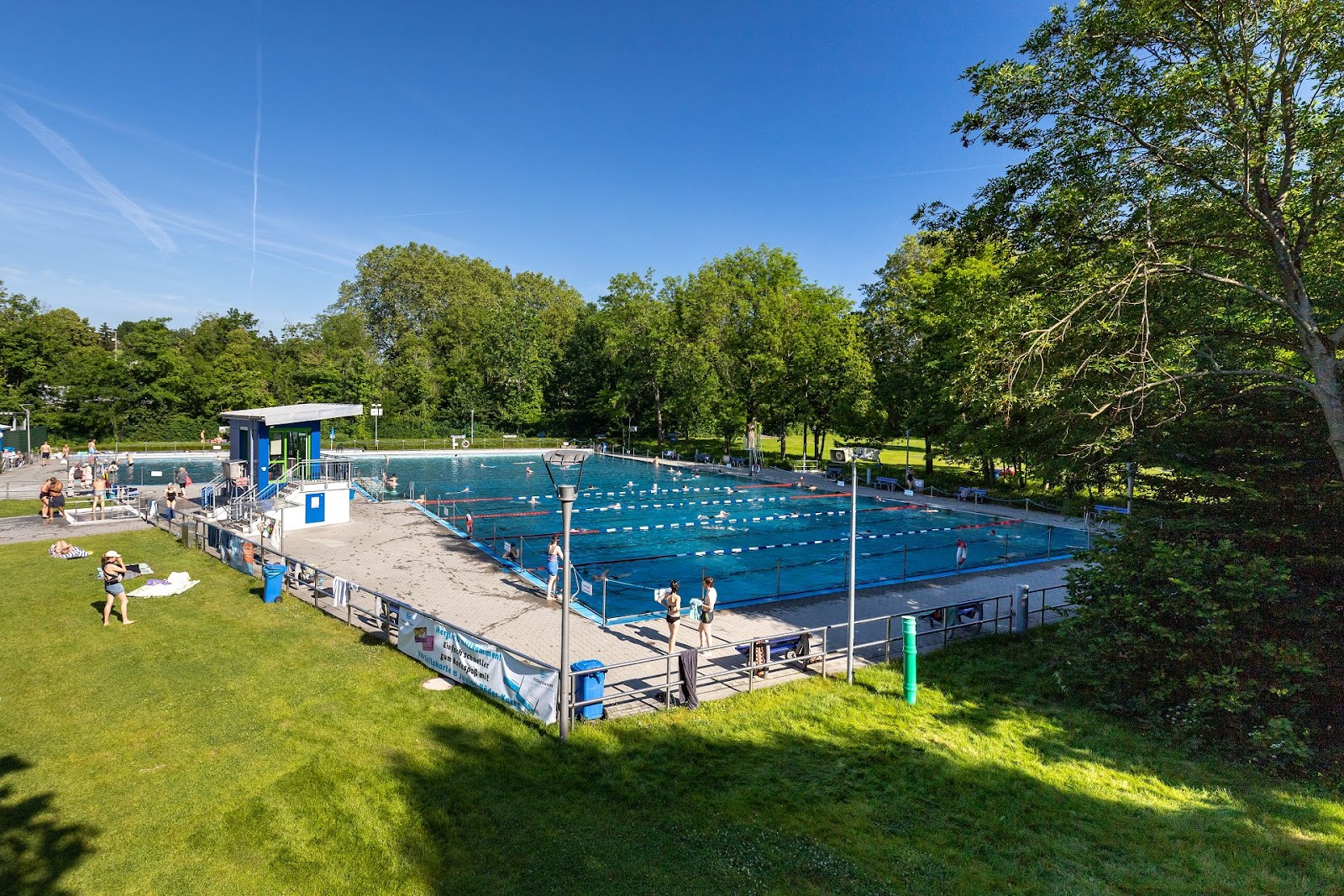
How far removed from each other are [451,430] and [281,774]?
216 ft

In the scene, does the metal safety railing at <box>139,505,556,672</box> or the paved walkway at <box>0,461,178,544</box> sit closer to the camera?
the metal safety railing at <box>139,505,556,672</box>

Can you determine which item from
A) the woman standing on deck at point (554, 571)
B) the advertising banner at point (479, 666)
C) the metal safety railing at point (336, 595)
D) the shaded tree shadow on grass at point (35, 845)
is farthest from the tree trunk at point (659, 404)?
the shaded tree shadow on grass at point (35, 845)

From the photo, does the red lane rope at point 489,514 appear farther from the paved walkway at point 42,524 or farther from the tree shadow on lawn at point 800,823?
the tree shadow on lawn at point 800,823

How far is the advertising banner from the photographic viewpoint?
10055 mm

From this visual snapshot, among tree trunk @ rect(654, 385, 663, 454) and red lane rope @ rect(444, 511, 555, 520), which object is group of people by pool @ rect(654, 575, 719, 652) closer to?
red lane rope @ rect(444, 511, 555, 520)

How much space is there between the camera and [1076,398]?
1222 centimetres

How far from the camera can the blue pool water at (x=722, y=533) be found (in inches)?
826

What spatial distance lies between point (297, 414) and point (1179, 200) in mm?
27813

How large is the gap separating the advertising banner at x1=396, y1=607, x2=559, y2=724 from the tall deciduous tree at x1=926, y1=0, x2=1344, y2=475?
933 centimetres

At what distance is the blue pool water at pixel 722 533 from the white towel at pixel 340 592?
552 cm

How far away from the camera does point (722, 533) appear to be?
94.1 feet

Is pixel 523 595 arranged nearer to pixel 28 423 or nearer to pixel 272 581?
pixel 272 581

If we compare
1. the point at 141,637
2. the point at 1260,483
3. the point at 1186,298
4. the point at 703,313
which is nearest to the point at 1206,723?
the point at 1260,483

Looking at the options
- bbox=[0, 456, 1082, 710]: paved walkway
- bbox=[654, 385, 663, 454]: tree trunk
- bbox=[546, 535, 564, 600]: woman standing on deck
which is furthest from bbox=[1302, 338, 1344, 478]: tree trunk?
bbox=[654, 385, 663, 454]: tree trunk
